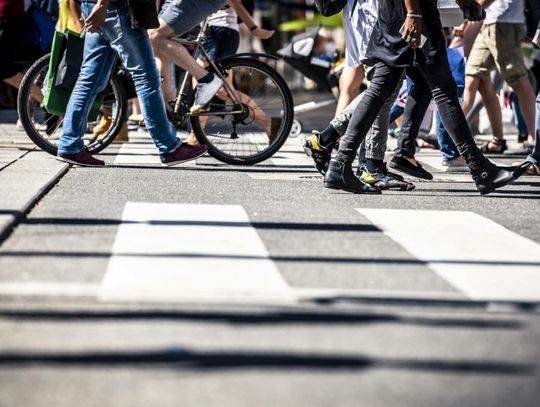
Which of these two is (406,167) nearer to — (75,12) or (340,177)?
(340,177)

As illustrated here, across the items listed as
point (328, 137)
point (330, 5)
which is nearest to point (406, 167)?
point (328, 137)

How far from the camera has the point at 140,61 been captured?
870 cm

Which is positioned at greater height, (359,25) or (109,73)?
(359,25)

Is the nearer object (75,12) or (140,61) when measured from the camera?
(140,61)

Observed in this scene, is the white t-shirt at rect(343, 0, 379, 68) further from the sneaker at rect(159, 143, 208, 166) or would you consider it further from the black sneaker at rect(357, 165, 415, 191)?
the sneaker at rect(159, 143, 208, 166)

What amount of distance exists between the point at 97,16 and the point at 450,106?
2241 millimetres

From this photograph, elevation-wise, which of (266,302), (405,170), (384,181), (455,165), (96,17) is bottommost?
(455,165)

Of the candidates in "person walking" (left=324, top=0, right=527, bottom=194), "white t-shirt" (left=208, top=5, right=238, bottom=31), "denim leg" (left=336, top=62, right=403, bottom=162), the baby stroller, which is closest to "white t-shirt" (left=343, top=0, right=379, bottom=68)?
"person walking" (left=324, top=0, right=527, bottom=194)

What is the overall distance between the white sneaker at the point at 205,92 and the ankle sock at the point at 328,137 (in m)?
1.18

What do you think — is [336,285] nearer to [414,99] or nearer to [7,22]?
[414,99]

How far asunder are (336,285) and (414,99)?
4.16m

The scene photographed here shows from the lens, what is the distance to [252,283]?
5105mm

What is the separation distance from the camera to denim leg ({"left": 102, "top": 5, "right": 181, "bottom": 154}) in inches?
342

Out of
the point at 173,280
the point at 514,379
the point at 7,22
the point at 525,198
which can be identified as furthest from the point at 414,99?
the point at 514,379
